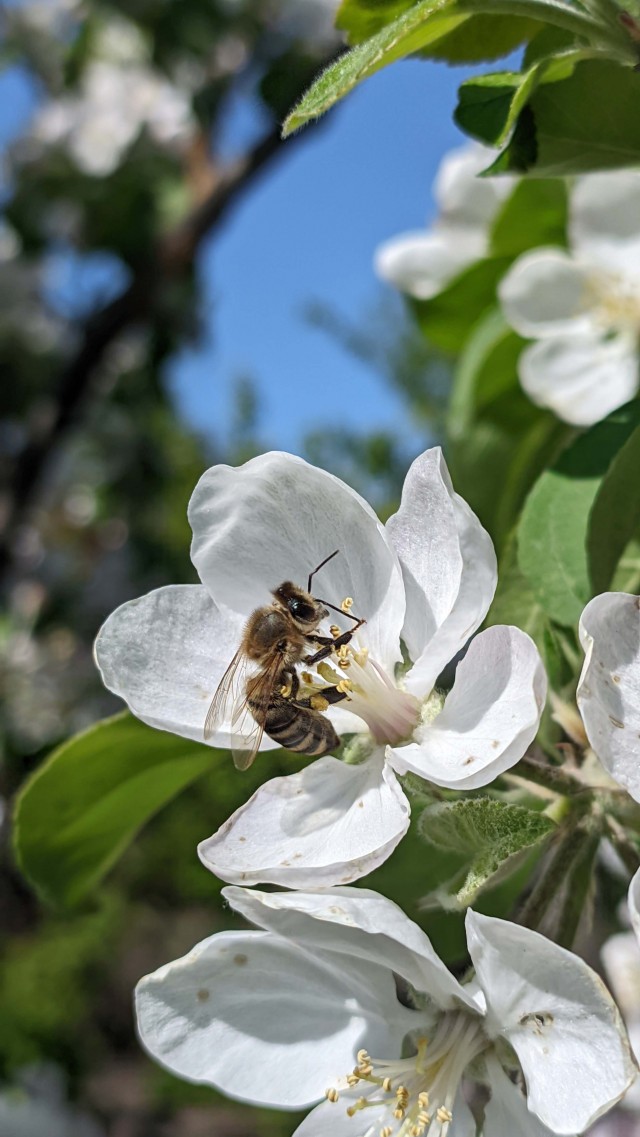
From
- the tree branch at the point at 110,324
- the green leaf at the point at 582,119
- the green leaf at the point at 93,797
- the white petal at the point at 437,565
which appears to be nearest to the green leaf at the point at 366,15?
the green leaf at the point at 582,119

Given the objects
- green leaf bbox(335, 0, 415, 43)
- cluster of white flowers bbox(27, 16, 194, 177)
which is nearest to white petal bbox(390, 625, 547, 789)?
green leaf bbox(335, 0, 415, 43)

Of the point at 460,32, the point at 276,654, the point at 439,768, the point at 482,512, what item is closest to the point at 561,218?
the point at 482,512

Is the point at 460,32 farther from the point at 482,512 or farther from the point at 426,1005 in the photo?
the point at 426,1005

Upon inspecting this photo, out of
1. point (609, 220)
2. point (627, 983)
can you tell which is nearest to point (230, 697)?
point (609, 220)

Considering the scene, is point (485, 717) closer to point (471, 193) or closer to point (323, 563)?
point (323, 563)

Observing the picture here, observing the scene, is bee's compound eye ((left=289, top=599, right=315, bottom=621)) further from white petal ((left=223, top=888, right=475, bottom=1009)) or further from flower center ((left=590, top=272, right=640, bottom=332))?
flower center ((left=590, top=272, right=640, bottom=332))

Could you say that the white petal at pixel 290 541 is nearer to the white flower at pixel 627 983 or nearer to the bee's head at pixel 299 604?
the bee's head at pixel 299 604
